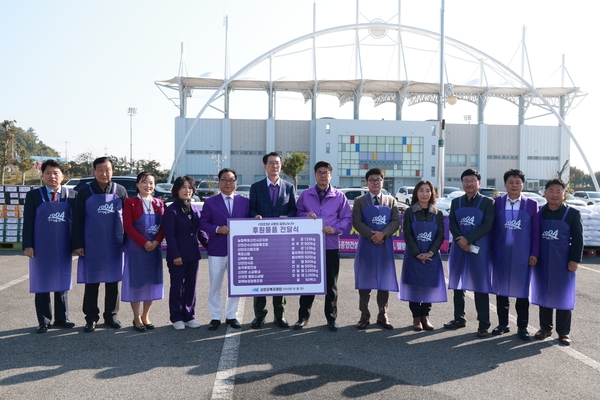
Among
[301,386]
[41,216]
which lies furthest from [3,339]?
[301,386]

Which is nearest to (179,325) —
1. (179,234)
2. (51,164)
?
(179,234)

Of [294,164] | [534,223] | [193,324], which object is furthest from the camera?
[294,164]

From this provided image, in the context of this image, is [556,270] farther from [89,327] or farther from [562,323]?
[89,327]

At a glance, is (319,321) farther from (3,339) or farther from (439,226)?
(3,339)

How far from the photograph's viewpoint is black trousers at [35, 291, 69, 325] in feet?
19.0

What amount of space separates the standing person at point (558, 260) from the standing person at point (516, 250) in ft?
0.41

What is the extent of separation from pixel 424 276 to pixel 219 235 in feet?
8.20

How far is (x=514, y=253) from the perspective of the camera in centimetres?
584

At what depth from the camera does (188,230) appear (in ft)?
19.5

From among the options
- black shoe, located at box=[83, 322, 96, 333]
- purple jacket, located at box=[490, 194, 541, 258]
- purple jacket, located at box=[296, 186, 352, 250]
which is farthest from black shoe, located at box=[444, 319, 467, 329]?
black shoe, located at box=[83, 322, 96, 333]

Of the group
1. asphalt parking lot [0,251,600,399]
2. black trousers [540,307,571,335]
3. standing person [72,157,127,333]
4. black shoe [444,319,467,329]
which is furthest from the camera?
black shoe [444,319,467,329]

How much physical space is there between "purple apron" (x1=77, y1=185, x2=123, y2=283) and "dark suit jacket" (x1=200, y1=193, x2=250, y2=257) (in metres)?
1.05

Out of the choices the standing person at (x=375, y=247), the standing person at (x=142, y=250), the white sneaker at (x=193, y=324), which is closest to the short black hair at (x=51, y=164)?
the standing person at (x=142, y=250)

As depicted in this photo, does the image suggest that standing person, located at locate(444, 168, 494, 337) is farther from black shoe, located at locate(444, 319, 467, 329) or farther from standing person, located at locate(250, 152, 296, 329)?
standing person, located at locate(250, 152, 296, 329)
